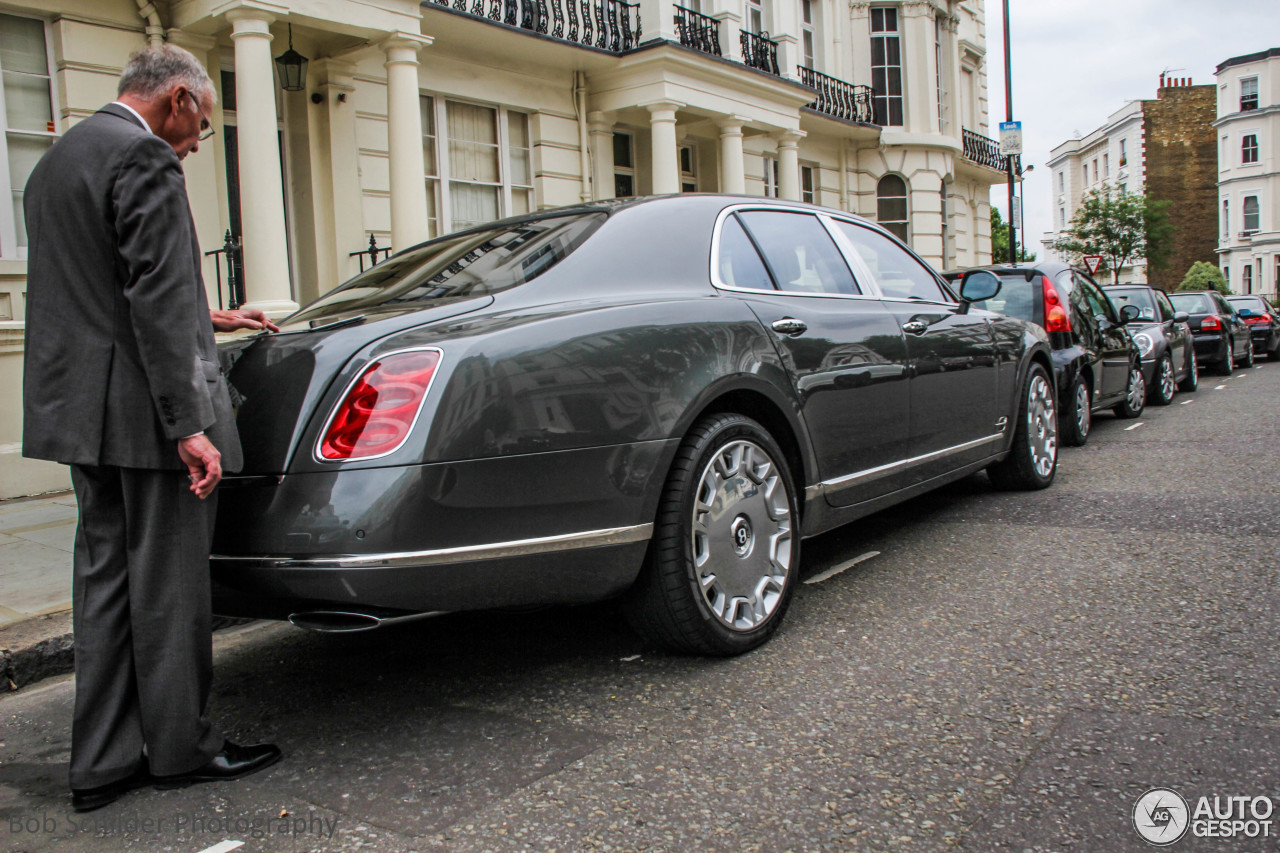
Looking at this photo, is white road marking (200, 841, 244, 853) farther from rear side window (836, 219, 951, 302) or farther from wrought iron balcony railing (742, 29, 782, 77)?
wrought iron balcony railing (742, 29, 782, 77)

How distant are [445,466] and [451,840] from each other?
0.90 metres

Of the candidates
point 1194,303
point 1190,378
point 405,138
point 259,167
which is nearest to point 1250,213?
point 1194,303

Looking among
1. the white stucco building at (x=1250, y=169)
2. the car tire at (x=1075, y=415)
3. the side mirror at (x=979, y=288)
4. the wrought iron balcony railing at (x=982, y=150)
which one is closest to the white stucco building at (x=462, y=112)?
the wrought iron balcony railing at (x=982, y=150)

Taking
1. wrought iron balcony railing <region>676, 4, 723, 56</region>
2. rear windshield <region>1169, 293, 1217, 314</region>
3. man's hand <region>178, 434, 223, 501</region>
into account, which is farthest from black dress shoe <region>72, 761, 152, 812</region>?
rear windshield <region>1169, 293, 1217, 314</region>

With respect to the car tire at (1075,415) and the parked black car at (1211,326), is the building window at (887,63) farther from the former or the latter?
the car tire at (1075,415)

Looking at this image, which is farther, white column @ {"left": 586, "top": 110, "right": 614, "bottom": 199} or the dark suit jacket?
white column @ {"left": 586, "top": 110, "right": 614, "bottom": 199}

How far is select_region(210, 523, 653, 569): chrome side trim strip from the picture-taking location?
8.53 ft

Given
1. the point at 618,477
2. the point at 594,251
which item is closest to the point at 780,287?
the point at 594,251

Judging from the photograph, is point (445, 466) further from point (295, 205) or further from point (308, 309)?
point (295, 205)

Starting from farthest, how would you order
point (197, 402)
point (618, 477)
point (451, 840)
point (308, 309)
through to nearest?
point (308, 309), point (618, 477), point (197, 402), point (451, 840)

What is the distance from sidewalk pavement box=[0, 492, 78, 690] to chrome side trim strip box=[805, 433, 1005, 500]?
292cm

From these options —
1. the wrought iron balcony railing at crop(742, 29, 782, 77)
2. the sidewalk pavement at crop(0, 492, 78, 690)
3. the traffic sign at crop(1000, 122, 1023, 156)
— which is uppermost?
the wrought iron balcony railing at crop(742, 29, 782, 77)

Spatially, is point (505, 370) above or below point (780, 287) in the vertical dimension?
below

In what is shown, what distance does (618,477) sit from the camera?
2.99 metres
